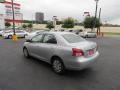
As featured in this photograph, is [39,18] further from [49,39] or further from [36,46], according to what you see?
[49,39]

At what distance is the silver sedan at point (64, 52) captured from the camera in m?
4.39

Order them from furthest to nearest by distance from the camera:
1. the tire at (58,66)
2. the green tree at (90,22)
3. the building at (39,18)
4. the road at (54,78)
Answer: the building at (39,18)
the green tree at (90,22)
the tire at (58,66)
the road at (54,78)

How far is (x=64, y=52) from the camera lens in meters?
4.54

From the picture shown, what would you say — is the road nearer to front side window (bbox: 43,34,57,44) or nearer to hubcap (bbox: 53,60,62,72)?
hubcap (bbox: 53,60,62,72)

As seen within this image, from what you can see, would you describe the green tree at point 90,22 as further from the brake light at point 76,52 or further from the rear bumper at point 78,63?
the brake light at point 76,52

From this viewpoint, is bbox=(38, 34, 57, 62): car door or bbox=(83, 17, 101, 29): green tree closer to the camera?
bbox=(38, 34, 57, 62): car door

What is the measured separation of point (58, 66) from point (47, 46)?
937 mm

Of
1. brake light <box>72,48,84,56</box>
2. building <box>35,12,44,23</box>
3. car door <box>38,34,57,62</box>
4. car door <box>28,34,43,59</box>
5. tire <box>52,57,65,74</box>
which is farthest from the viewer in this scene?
building <box>35,12,44,23</box>

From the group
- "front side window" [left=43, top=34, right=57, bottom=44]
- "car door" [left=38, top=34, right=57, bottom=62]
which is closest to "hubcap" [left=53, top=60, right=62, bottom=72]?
"car door" [left=38, top=34, right=57, bottom=62]

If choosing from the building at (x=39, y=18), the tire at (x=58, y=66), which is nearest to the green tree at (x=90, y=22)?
the tire at (x=58, y=66)

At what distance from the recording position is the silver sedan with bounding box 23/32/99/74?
4.39m

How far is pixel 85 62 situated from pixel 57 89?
52.0 inches

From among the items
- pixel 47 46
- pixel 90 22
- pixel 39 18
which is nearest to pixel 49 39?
pixel 47 46

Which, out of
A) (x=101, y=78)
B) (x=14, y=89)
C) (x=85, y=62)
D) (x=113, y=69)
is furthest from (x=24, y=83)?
(x=113, y=69)
